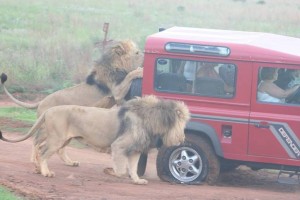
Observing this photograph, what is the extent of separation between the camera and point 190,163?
1152cm

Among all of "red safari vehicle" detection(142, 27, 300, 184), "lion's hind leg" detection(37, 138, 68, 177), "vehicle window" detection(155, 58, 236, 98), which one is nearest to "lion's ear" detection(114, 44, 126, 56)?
"red safari vehicle" detection(142, 27, 300, 184)

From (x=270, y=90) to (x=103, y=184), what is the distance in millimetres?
2424

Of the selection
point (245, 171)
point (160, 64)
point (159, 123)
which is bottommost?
point (245, 171)

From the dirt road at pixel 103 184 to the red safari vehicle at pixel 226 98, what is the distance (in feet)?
1.27

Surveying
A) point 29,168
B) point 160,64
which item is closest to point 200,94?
point 160,64

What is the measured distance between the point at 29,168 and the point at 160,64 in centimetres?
222

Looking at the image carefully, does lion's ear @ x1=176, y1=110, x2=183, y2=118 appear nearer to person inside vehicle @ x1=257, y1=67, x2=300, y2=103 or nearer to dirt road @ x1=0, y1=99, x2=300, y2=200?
dirt road @ x1=0, y1=99, x2=300, y2=200

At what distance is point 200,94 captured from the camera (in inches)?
448

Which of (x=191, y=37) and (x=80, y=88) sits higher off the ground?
(x=191, y=37)

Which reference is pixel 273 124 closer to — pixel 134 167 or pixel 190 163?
pixel 190 163

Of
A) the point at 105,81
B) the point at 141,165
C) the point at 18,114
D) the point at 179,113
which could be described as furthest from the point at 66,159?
the point at 18,114

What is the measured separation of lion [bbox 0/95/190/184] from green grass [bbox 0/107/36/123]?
15.6 ft

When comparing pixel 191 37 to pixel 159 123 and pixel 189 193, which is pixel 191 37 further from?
pixel 189 193

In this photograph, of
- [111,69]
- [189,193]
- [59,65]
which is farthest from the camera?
[59,65]
